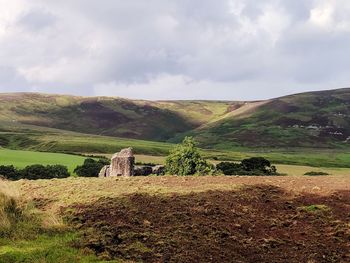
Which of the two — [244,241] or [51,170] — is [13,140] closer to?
[51,170]

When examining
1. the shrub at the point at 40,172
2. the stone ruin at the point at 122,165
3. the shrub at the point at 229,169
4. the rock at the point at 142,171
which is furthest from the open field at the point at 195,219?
the shrub at the point at 229,169

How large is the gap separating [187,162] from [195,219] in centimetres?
1592

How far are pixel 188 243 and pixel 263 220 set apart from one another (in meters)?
3.53

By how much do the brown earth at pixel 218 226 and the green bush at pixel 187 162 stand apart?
12.3 m

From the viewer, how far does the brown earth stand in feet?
50.2

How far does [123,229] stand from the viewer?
1645 centimetres

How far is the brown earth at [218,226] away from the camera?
1531 cm

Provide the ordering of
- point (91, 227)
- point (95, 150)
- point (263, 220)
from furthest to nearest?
point (95, 150)
point (263, 220)
point (91, 227)

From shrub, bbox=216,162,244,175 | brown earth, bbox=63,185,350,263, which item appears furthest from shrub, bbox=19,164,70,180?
brown earth, bbox=63,185,350,263

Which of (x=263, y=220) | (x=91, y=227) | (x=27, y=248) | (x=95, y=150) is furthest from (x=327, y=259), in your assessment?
(x=95, y=150)

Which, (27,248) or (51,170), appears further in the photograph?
(51,170)

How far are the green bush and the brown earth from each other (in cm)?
1228

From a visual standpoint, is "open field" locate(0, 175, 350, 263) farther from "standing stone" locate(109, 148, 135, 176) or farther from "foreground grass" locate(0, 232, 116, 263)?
"standing stone" locate(109, 148, 135, 176)

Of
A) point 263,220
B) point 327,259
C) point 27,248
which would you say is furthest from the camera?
point 263,220
